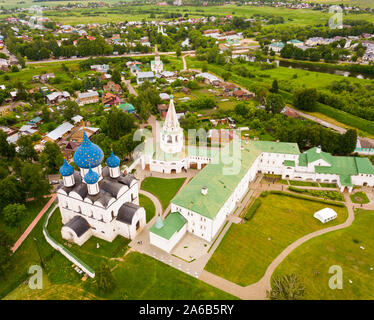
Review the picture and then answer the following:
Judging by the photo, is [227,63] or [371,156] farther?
[227,63]

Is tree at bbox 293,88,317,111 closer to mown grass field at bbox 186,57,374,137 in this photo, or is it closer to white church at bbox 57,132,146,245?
mown grass field at bbox 186,57,374,137

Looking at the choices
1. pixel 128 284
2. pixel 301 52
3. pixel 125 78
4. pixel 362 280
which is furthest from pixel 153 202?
pixel 301 52

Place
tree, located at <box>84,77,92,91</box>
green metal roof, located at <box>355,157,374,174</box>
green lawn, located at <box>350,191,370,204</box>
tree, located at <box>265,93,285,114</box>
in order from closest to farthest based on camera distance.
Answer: green lawn, located at <box>350,191,370,204</box> < green metal roof, located at <box>355,157,374,174</box> < tree, located at <box>265,93,285,114</box> < tree, located at <box>84,77,92,91</box>

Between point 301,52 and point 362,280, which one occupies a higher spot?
point 301,52

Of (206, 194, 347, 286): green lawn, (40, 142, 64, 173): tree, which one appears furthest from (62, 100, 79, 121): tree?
(206, 194, 347, 286): green lawn

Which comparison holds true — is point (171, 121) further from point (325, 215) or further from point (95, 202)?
point (325, 215)

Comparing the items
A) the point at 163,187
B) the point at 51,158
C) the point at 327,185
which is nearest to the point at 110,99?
the point at 51,158
